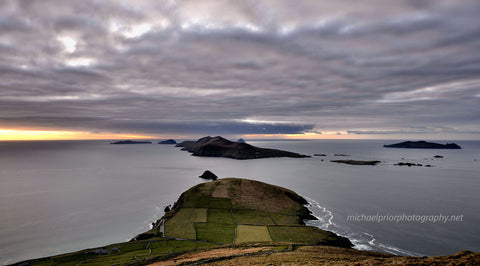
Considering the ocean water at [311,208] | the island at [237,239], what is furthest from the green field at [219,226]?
the ocean water at [311,208]

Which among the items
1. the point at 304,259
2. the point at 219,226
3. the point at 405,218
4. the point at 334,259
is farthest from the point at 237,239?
the point at 405,218

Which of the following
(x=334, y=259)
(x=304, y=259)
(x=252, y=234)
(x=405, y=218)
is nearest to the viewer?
(x=304, y=259)

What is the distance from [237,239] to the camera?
2638 inches

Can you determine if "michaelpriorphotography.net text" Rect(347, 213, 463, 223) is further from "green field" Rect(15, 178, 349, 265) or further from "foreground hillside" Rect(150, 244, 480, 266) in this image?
"foreground hillside" Rect(150, 244, 480, 266)

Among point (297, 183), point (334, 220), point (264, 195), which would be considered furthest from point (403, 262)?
point (297, 183)

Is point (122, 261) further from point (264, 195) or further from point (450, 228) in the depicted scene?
point (450, 228)

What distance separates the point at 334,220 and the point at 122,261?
73916mm

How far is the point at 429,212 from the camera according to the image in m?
95.8

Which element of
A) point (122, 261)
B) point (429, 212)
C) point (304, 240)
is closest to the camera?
point (122, 261)

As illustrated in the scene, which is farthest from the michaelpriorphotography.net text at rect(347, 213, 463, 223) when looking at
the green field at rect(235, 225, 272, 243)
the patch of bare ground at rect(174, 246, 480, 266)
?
the patch of bare ground at rect(174, 246, 480, 266)

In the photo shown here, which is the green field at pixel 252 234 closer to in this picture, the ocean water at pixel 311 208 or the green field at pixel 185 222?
the green field at pixel 185 222

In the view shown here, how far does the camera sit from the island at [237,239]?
39.3 meters

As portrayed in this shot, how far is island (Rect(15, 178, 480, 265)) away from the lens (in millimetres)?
39344

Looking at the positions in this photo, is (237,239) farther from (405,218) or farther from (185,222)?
(405,218)
